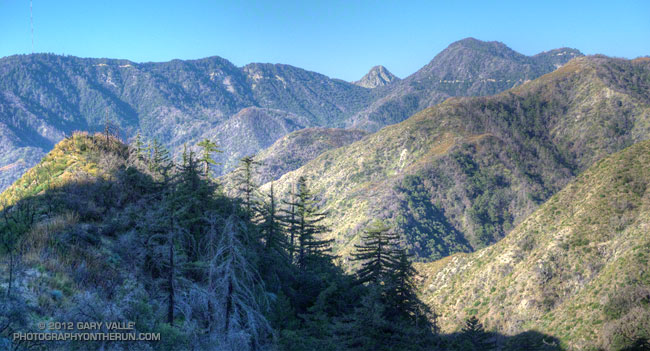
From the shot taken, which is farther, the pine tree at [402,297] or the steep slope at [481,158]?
the steep slope at [481,158]

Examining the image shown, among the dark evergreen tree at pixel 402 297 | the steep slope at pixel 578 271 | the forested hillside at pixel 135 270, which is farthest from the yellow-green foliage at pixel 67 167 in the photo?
the steep slope at pixel 578 271

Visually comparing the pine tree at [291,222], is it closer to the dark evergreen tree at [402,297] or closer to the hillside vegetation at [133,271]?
the dark evergreen tree at [402,297]

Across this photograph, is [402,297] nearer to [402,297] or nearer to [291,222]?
[402,297]

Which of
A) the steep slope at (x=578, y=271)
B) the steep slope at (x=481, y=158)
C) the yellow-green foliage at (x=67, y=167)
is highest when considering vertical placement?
the steep slope at (x=481, y=158)

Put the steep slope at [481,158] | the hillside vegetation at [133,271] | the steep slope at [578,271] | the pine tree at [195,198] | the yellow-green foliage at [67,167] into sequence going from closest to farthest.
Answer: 1. the hillside vegetation at [133,271]
2. the yellow-green foliage at [67,167]
3. the pine tree at [195,198]
4. the steep slope at [578,271]
5. the steep slope at [481,158]

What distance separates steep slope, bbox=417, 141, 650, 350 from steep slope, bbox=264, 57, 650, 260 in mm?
38065

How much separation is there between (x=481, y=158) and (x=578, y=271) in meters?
92.7

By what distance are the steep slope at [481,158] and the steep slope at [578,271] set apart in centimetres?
3807

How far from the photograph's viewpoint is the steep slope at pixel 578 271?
26.3 m

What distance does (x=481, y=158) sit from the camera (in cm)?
12025

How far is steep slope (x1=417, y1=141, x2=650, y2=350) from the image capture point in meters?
26.3

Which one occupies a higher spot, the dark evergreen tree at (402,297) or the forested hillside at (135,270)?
the forested hillside at (135,270)

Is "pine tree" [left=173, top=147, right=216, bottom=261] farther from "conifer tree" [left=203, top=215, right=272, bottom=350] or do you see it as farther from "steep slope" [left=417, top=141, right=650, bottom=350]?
"steep slope" [left=417, top=141, right=650, bottom=350]

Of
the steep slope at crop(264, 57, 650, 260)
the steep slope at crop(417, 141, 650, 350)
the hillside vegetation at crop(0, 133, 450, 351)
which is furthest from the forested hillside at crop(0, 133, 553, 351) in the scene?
the steep slope at crop(264, 57, 650, 260)
